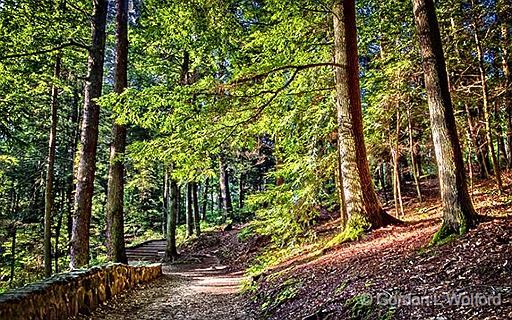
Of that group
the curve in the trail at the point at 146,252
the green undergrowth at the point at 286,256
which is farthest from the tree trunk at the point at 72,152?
the green undergrowth at the point at 286,256

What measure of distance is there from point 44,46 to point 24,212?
9905 millimetres

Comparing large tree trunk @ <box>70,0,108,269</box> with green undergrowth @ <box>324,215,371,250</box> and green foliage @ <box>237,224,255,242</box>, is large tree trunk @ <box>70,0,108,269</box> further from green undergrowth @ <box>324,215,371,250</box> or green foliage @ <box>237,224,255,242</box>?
green foliage @ <box>237,224,255,242</box>

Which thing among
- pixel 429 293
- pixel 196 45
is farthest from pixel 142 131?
pixel 429 293

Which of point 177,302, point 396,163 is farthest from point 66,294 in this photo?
point 396,163

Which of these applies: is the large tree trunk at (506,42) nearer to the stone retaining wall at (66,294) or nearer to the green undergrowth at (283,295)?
the green undergrowth at (283,295)

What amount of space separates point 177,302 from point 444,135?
5934 mm

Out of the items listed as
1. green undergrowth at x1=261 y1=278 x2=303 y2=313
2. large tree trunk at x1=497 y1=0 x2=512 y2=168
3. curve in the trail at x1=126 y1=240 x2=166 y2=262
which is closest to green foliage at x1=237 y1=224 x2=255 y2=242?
curve in the trail at x1=126 y1=240 x2=166 y2=262

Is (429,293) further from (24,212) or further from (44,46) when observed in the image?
(24,212)

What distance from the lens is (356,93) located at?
7934 millimetres

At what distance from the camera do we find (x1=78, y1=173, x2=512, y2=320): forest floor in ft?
11.4

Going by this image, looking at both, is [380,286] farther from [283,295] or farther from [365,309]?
[283,295]

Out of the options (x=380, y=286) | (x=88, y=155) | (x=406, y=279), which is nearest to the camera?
(x=406, y=279)

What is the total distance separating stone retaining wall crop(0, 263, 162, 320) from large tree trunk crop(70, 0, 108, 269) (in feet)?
3.36

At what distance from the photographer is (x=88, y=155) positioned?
8.38 m
